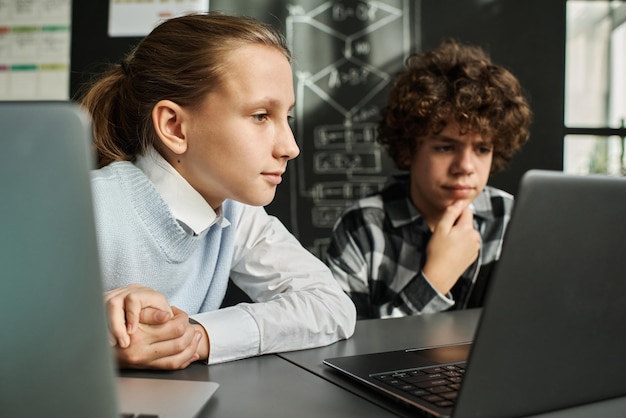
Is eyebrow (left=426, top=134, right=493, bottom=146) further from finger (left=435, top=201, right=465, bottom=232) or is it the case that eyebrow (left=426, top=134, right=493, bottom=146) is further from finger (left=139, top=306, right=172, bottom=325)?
finger (left=139, top=306, right=172, bottom=325)

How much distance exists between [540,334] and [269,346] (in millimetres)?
448

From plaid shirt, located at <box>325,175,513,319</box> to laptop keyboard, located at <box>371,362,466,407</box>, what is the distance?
796mm

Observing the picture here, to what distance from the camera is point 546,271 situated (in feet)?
1.80

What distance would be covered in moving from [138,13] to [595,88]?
6.58 ft

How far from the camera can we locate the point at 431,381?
732 millimetres

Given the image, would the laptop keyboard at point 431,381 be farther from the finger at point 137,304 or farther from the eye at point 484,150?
the eye at point 484,150

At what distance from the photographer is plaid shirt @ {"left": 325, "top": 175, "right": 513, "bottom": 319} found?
164 cm

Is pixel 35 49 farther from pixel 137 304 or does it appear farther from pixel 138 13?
pixel 137 304

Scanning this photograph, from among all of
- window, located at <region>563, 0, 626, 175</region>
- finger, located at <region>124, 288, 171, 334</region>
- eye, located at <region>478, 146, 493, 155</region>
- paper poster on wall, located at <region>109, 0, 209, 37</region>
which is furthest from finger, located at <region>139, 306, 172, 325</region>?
window, located at <region>563, 0, 626, 175</region>

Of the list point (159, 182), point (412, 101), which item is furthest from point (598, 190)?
point (412, 101)

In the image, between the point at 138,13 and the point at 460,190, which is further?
the point at 138,13

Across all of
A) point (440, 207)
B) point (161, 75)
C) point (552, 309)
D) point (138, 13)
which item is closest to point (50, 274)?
point (552, 309)

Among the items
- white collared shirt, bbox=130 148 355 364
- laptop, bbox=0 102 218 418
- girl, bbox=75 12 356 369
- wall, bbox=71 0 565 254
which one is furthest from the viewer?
wall, bbox=71 0 565 254

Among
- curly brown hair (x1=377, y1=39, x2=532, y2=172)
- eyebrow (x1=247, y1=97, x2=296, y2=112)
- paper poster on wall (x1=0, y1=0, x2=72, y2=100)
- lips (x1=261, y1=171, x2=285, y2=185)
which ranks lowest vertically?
lips (x1=261, y1=171, x2=285, y2=185)
